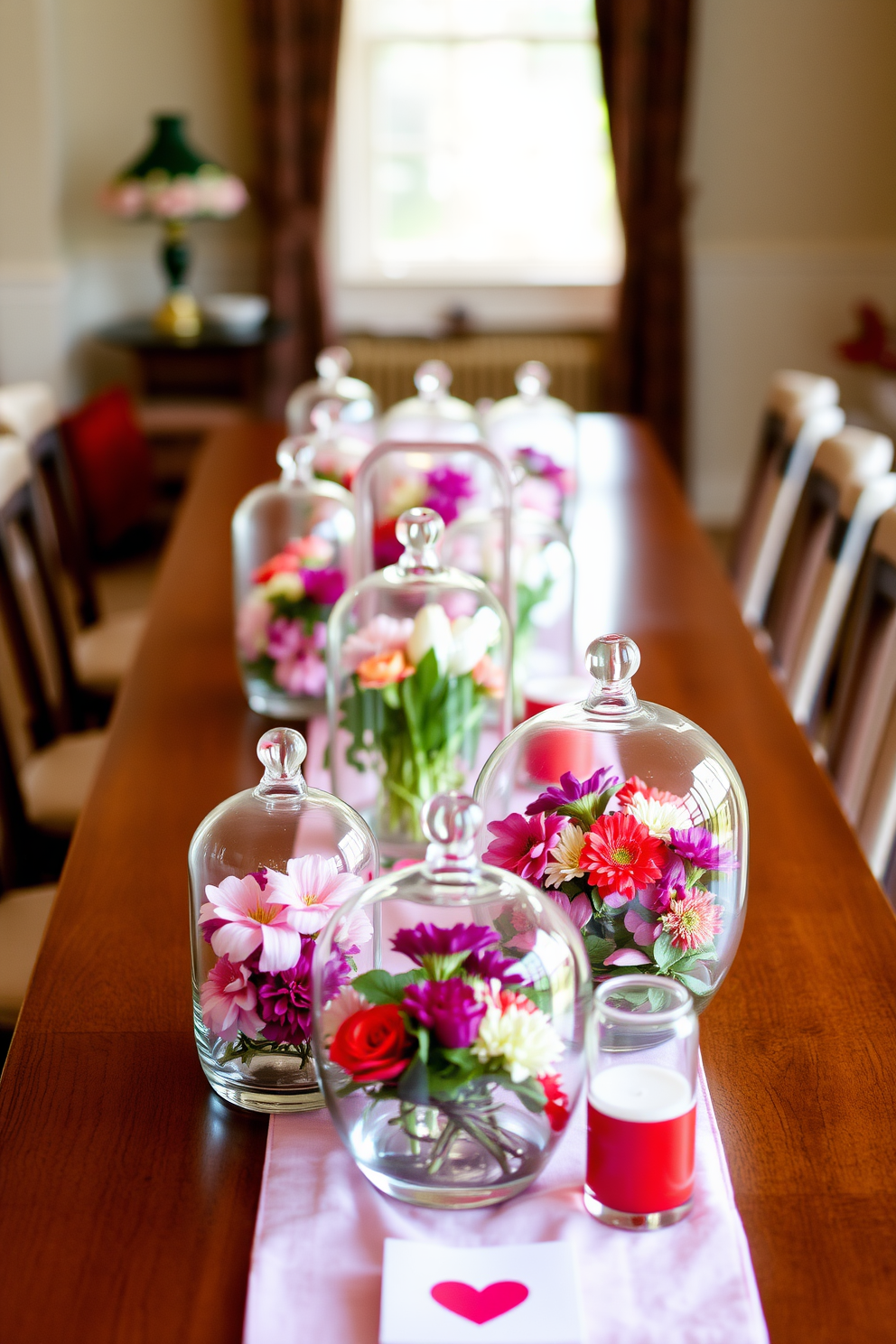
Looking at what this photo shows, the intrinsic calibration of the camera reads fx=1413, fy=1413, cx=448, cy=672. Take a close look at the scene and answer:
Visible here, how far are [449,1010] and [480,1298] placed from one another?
15 centimetres

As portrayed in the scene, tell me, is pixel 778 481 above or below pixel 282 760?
below

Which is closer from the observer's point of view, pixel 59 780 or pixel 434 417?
pixel 59 780

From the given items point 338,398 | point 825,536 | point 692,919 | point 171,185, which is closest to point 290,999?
point 692,919

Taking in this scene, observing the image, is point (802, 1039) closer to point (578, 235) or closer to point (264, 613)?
point (264, 613)

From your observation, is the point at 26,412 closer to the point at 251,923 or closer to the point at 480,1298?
the point at 251,923

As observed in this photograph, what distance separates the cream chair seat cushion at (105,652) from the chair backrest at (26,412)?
38 centimetres

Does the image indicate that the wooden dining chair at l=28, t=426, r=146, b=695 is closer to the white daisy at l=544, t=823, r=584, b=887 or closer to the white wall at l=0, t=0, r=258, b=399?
the white daisy at l=544, t=823, r=584, b=887

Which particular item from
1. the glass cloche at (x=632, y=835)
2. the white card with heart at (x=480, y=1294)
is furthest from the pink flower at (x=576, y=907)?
the white card with heart at (x=480, y=1294)

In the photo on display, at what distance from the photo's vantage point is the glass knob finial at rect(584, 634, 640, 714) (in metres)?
0.93

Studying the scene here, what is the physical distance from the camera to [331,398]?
95.3 inches

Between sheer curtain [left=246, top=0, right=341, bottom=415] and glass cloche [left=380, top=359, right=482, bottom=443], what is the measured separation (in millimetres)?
2854

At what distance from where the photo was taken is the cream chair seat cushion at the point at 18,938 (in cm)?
154

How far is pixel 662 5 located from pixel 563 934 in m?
4.68

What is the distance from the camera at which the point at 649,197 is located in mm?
4996
